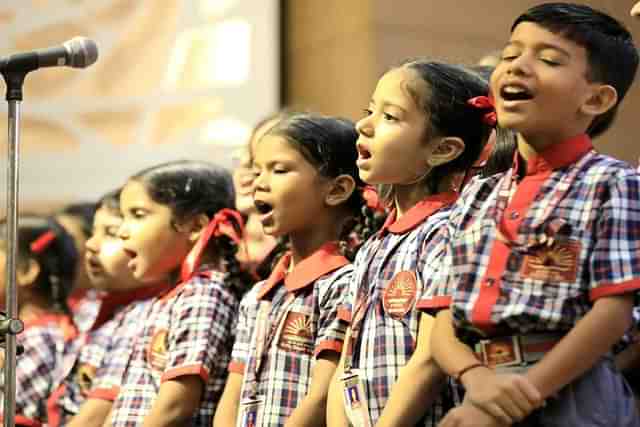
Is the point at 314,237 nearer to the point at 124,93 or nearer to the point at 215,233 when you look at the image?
the point at 215,233

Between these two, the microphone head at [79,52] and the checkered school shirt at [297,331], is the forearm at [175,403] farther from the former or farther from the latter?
the microphone head at [79,52]

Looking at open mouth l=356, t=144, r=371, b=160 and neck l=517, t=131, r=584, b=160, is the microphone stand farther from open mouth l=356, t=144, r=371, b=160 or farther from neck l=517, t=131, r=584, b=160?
neck l=517, t=131, r=584, b=160

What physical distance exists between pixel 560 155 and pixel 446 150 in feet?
1.41

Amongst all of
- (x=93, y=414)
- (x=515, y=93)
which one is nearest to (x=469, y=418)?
(x=515, y=93)

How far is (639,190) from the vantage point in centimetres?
180

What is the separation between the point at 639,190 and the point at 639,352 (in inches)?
13.9

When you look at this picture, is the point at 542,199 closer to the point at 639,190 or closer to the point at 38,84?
the point at 639,190

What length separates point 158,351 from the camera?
290 centimetres

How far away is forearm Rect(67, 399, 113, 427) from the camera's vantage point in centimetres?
316

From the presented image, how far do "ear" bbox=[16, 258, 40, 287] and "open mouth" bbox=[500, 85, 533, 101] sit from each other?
238 cm

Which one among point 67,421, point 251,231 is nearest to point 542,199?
point 251,231

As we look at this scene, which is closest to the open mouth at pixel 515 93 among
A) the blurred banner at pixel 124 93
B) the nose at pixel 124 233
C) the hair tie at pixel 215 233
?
the hair tie at pixel 215 233

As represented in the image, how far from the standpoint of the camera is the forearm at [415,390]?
79.0 inches

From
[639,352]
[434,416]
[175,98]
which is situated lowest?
[175,98]
